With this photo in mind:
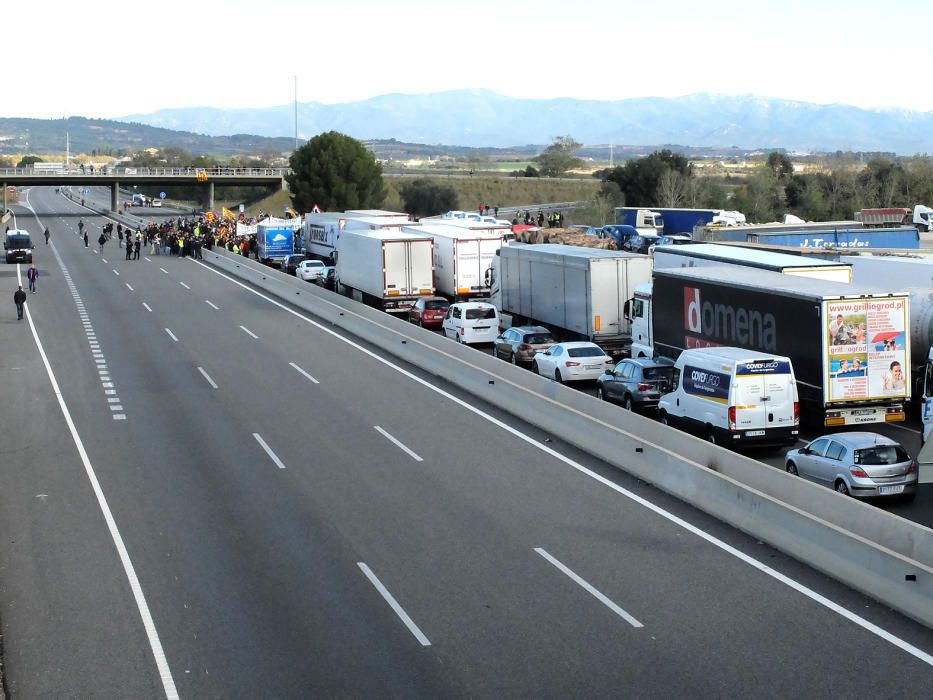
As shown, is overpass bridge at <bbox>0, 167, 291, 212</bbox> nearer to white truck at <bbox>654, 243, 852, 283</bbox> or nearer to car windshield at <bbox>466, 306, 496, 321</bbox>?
car windshield at <bbox>466, 306, 496, 321</bbox>

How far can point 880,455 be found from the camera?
19.1 m

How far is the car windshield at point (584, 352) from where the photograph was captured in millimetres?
A: 31000

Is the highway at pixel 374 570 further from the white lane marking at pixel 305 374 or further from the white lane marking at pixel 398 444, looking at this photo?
the white lane marking at pixel 305 374

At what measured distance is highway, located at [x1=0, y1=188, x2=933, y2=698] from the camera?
12.2 metres

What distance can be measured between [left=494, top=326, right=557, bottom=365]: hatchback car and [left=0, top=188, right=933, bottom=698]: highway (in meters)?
5.88

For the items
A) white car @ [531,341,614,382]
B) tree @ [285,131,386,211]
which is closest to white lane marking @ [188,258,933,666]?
white car @ [531,341,614,382]

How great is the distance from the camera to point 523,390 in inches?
1033

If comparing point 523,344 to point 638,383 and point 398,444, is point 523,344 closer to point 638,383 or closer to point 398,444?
point 638,383

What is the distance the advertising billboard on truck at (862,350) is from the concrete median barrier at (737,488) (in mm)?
4270

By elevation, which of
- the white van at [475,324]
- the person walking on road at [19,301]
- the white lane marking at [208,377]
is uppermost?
the person walking on road at [19,301]

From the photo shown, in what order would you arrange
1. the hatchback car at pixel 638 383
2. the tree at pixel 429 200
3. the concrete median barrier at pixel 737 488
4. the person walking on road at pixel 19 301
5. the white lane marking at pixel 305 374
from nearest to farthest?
1. the concrete median barrier at pixel 737 488
2. the hatchback car at pixel 638 383
3. the white lane marking at pixel 305 374
4. the person walking on road at pixel 19 301
5. the tree at pixel 429 200

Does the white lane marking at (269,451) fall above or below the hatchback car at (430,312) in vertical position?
below

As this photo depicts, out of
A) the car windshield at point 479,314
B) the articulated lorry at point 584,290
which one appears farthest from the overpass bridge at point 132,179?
the articulated lorry at point 584,290

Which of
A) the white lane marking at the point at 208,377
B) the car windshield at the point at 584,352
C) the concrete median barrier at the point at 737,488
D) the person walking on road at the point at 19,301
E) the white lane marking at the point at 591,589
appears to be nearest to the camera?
the white lane marking at the point at 591,589
